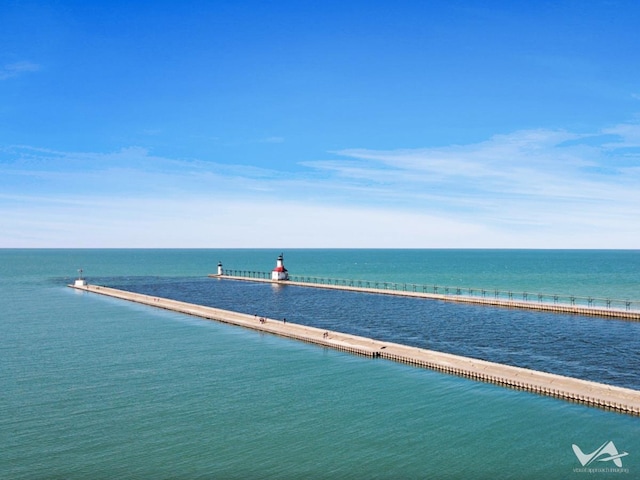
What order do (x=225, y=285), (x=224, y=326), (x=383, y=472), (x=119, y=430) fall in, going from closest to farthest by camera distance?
(x=383, y=472), (x=119, y=430), (x=224, y=326), (x=225, y=285)

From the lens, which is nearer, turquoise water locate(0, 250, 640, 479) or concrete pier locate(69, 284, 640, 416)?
turquoise water locate(0, 250, 640, 479)

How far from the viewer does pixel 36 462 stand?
26.8 metres

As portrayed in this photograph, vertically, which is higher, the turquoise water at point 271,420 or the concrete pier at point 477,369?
the concrete pier at point 477,369

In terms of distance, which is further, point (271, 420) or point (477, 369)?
point (477, 369)

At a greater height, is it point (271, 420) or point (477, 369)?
point (477, 369)

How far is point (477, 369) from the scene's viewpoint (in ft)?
139

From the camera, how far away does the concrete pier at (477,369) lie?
34.7 metres

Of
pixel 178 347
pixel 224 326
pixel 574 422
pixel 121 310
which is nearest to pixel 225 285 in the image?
pixel 121 310

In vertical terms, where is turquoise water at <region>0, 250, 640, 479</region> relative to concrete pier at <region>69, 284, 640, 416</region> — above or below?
below

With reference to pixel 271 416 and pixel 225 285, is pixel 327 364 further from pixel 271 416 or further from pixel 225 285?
pixel 225 285

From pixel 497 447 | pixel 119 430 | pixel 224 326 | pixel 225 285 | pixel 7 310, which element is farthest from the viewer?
pixel 225 285

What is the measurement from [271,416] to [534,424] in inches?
629

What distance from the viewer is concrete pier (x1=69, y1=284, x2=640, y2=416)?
3469 centimetres

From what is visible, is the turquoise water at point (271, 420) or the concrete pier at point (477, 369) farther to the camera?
the concrete pier at point (477, 369)
